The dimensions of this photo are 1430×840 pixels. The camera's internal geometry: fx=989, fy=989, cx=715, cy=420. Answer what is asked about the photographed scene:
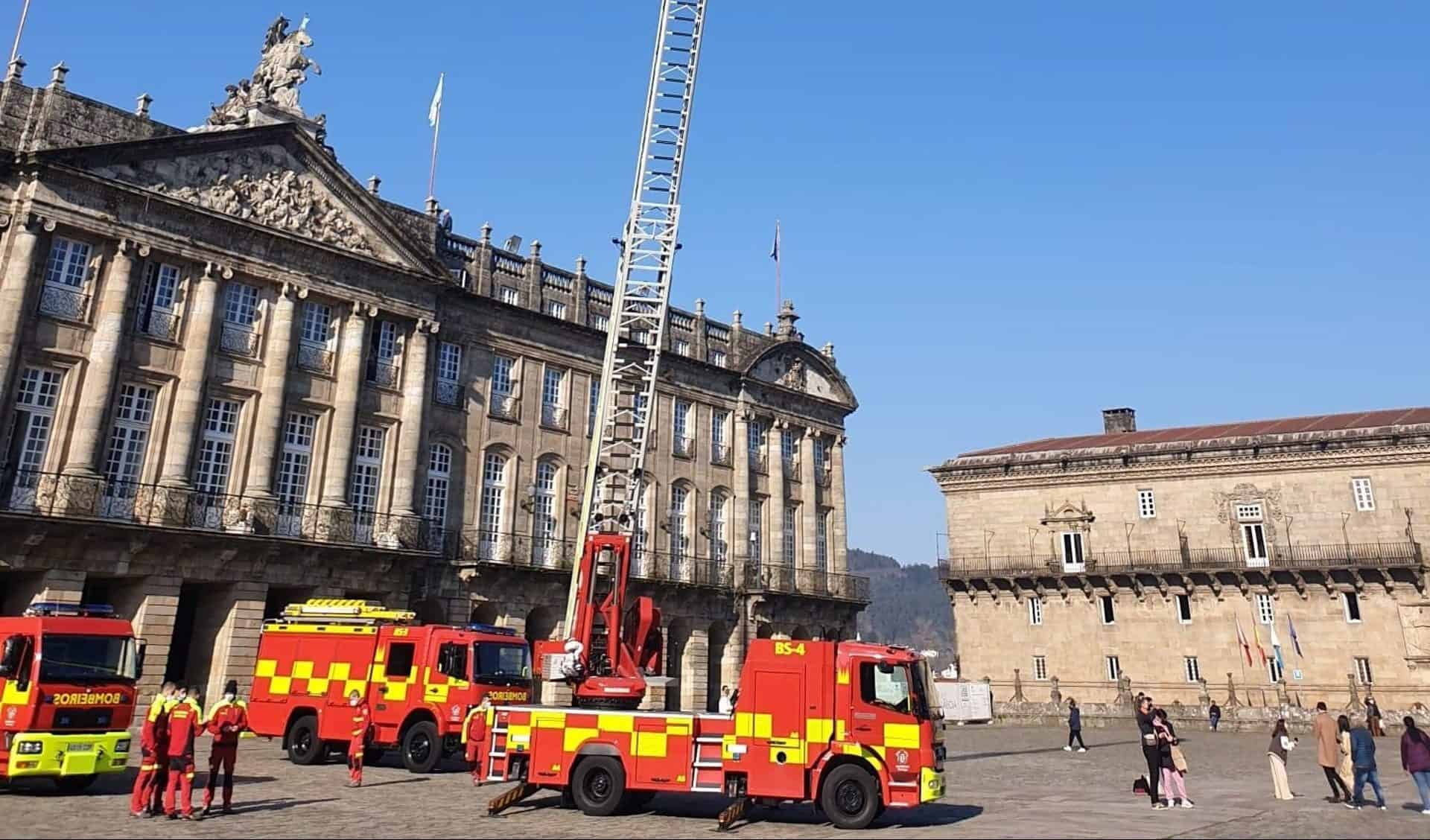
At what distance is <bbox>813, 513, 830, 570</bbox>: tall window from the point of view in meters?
46.5

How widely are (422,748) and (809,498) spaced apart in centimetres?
2787

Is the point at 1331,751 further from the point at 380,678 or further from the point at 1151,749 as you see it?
the point at 380,678

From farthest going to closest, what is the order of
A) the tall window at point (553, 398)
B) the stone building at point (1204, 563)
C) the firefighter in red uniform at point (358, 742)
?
the stone building at point (1204, 563), the tall window at point (553, 398), the firefighter in red uniform at point (358, 742)

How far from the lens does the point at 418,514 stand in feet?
103

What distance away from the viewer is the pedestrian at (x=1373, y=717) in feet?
76.4

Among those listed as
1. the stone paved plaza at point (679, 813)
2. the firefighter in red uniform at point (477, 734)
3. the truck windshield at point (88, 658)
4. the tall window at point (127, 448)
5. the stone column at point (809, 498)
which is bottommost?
the stone paved plaza at point (679, 813)

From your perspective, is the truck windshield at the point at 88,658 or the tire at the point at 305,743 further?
the tire at the point at 305,743

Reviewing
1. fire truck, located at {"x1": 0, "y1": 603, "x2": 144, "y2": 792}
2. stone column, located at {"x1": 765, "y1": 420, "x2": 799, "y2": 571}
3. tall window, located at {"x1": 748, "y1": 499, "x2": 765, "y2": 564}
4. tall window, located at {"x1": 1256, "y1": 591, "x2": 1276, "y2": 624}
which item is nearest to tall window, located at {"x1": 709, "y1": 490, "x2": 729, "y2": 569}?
tall window, located at {"x1": 748, "y1": 499, "x2": 765, "y2": 564}

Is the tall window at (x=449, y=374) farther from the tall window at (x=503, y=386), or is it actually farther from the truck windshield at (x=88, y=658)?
the truck windshield at (x=88, y=658)

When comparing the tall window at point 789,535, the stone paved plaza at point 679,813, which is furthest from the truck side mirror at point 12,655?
the tall window at point 789,535

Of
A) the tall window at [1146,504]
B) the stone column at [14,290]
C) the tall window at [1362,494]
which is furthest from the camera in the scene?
the tall window at [1146,504]

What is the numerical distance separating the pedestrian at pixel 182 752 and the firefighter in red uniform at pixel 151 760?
132mm

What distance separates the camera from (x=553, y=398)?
1449 inches

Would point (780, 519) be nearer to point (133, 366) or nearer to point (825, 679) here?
point (133, 366)
